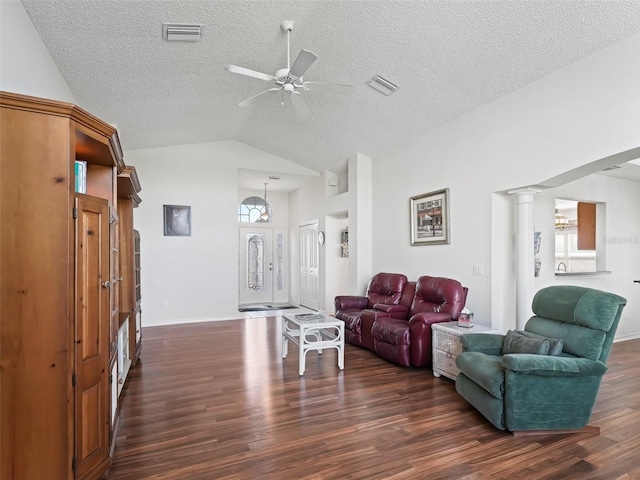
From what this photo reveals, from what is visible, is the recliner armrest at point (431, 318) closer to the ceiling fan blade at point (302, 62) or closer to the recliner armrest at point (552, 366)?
the recliner armrest at point (552, 366)

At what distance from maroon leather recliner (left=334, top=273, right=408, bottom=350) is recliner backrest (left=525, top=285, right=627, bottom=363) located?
191 centimetres

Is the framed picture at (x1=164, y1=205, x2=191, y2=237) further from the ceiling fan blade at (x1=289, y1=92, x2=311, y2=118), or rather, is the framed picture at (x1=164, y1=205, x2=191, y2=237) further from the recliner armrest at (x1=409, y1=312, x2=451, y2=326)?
the recliner armrest at (x1=409, y1=312, x2=451, y2=326)

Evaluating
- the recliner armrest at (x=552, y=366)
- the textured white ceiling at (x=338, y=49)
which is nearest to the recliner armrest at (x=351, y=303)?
the textured white ceiling at (x=338, y=49)

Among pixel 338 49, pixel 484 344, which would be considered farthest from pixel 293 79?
pixel 484 344

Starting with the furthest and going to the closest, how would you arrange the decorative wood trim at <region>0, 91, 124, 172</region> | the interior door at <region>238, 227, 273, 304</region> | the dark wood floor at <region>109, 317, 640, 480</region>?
the interior door at <region>238, 227, 273, 304</region>, the dark wood floor at <region>109, 317, 640, 480</region>, the decorative wood trim at <region>0, 91, 124, 172</region>

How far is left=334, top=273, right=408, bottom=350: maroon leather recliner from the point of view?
15.9 ft

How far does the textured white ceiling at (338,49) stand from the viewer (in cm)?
288

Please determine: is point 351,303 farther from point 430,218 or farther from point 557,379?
point 557,379

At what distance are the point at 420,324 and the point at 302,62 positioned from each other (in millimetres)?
2777

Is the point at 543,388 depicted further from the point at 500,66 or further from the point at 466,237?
the point at 500,66

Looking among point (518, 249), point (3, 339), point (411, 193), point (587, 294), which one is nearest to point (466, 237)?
point (518, 249)

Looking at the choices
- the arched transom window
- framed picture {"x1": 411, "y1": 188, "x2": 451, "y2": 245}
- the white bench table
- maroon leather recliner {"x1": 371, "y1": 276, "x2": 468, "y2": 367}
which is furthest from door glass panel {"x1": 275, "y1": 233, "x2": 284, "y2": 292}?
maroon leather recliner {"x1": 371, "y1": 276, "x2": 468, "y2": 367}

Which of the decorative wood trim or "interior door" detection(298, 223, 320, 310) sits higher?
the decorative wood trim

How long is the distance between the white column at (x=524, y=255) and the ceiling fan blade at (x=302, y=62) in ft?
8.19
